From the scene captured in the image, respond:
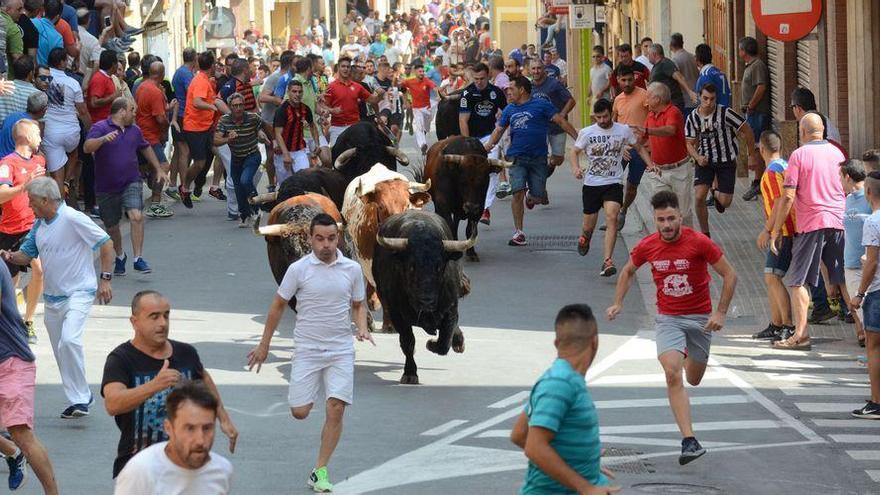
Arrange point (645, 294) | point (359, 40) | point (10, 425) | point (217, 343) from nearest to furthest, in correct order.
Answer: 1. point (10, 425)
2. point (217, 343)
3. point (645, 294)
4. point (359, 40)

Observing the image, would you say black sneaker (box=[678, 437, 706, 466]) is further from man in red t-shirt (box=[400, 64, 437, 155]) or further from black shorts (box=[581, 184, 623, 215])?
man in red t-shirt (box=[400, 64, 437, 155])

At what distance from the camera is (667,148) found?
1994 cm

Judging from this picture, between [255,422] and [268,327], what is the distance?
6.95 ft

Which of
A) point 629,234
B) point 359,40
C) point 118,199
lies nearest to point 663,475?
point 118,199

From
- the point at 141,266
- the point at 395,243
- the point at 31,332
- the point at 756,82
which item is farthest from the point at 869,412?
the point at 756,82

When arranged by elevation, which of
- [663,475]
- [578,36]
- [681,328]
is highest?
[578,36]

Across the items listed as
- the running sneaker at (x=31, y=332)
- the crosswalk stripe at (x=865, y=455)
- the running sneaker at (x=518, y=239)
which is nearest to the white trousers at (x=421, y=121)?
the running sneaker at (x=518, y=239)

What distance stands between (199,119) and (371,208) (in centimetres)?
1005

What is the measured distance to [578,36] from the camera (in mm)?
45719

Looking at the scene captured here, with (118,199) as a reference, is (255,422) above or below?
below

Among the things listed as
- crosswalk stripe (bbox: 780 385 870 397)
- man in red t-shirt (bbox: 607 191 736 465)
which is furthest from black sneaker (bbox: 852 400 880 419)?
man in red t-shirt (bbox: 607 191 736 465)

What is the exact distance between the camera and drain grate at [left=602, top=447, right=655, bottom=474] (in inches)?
464

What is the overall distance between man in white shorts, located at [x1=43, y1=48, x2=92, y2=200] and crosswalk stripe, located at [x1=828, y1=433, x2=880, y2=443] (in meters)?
12.0

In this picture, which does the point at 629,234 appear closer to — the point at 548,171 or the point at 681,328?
the point at 548,171
